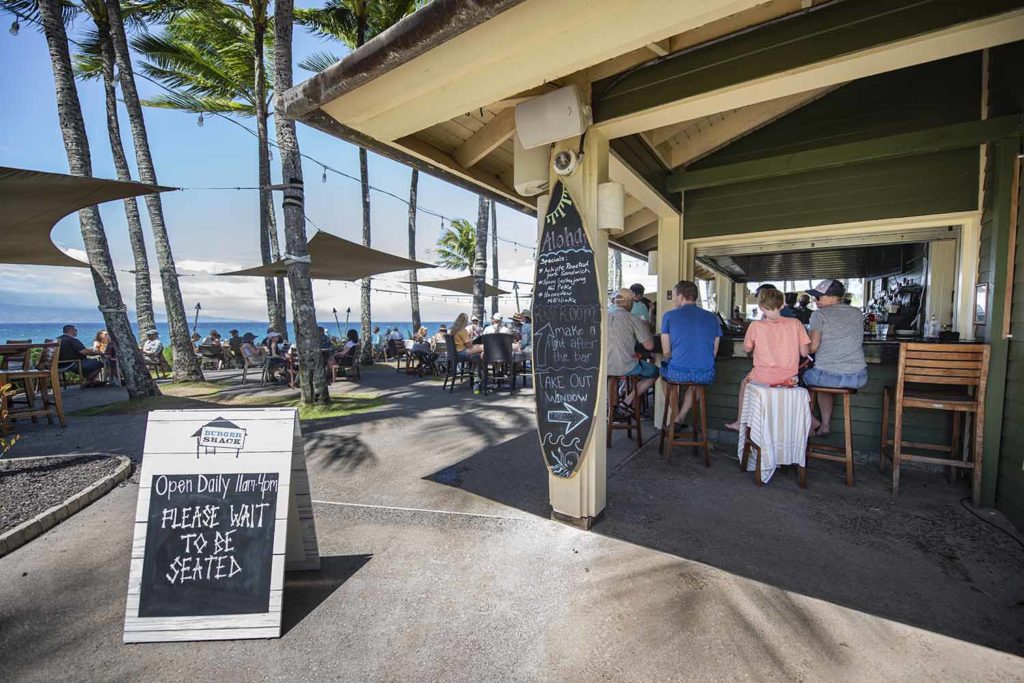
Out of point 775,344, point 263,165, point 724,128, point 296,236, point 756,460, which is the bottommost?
point 756,460

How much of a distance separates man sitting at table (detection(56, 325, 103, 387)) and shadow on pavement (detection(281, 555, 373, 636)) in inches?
365

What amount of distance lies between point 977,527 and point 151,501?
4.48 m

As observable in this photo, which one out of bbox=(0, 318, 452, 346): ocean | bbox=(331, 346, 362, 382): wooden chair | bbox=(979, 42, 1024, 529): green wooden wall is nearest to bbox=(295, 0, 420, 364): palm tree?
bbox=(331, 346, 362, 382): wooden chair

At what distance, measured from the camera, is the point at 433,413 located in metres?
6.20

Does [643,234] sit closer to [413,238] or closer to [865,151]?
[865,151]

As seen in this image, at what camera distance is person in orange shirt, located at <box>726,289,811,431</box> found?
340 centimetres

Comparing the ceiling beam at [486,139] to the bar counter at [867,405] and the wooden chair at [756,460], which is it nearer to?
the bar counter at [867,405]

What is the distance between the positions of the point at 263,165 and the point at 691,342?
13.5 meters

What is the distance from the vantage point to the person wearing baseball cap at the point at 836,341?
11.2 ft

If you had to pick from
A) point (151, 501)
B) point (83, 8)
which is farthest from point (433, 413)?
point (83, 8)

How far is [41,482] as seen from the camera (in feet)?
11.4

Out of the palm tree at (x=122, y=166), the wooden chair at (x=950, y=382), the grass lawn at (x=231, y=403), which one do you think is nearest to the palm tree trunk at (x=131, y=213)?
the palm tree at (x=122, y=166)

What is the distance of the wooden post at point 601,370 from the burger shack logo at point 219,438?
5.79 ft

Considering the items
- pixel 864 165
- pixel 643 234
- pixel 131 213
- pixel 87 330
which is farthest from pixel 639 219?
pixel 87 330
